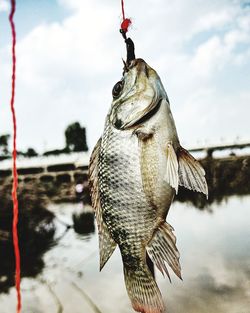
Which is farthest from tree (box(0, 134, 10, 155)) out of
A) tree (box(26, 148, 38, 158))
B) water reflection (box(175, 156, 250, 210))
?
water reflection (box(175, 156, 250, 210))

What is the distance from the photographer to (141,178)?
2182 mm

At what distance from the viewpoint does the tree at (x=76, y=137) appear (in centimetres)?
7612

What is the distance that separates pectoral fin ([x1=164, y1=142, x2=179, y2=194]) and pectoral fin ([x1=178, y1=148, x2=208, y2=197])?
0.27ft

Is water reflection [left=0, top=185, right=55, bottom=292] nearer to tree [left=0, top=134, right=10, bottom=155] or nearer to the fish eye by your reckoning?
the fish eye

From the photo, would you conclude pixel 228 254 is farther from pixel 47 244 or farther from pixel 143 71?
pixel 143 71

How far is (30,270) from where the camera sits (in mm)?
12352

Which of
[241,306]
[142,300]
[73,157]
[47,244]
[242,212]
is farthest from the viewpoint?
[73,157]

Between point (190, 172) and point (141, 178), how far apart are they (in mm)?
271

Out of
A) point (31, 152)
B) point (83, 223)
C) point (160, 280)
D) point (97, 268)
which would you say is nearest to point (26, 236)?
point (97, 268)

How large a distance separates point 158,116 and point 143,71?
27 centimetres

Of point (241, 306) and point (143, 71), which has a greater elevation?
point (143, 71)

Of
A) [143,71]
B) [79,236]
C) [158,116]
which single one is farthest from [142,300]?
[79,236]

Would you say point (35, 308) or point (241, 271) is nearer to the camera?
point (35, 308)

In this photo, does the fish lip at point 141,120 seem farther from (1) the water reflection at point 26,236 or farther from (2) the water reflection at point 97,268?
(1) the water reflection at point 26,236
